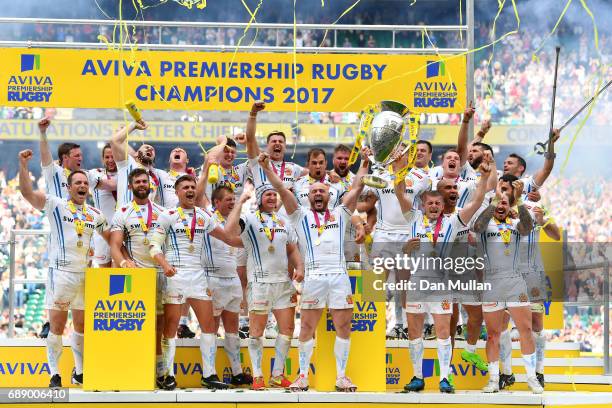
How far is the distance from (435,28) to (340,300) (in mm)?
3728

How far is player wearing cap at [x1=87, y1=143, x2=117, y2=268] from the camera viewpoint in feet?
34.2

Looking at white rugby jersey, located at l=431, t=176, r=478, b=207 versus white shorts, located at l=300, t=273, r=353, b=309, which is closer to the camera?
white shorts, located at l=300, t=273, r=353, b=309

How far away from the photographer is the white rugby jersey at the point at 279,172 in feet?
34.3

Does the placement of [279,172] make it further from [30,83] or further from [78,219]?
[30,83]

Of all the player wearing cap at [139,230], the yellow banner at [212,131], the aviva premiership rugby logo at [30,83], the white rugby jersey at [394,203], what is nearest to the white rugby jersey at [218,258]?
the player wearing cap at [139,230]

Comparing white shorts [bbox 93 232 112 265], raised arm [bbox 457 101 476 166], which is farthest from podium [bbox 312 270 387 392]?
white shorts [bbox 93 232 112 265]

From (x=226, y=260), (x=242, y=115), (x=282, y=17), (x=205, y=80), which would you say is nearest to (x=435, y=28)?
(x=205, y=80)

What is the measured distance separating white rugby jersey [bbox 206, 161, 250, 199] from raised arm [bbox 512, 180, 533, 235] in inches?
104

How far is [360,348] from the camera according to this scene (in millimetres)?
9531

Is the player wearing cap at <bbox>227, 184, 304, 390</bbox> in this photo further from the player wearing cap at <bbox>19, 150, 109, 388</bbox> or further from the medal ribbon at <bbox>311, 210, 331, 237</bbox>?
the player wearing cap at <bbox>19, 150, 109, 388</bbox>

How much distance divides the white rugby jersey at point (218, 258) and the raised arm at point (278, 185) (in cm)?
77

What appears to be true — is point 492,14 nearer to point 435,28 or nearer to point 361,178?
point 435,28

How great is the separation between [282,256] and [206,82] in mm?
2594

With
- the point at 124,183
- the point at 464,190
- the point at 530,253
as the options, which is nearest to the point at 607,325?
the point at 530,253
